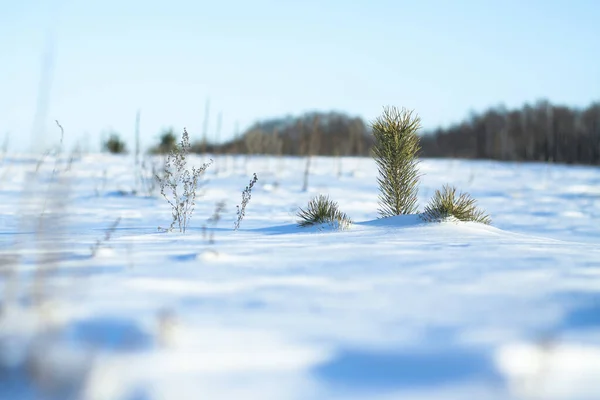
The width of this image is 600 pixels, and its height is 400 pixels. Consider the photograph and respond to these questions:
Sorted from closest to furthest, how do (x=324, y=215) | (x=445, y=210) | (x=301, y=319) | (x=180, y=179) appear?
1. (x=301, y=319)
2. (x=445, y=210)
3. (x=324, y=215)
4. (x=180, y=179)

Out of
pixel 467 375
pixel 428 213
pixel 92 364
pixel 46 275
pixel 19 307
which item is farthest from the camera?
pixel 428 213

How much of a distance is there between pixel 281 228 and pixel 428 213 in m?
0.93

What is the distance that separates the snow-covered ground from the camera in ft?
3.67

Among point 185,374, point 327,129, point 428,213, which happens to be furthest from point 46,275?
point 327,129

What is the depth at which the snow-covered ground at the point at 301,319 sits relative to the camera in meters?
1.12

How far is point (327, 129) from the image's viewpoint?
40.2m

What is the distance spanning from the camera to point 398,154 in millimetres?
3844

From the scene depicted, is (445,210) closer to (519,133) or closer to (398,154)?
(398,154)

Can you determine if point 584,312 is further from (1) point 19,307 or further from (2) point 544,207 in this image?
(2) point 544,207

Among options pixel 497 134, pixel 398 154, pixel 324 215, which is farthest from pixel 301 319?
pixel 497 134

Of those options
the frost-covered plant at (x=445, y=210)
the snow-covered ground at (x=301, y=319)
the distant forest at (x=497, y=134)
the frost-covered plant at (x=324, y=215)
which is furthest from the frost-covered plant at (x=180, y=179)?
the distant forest at (x=497, y=134)

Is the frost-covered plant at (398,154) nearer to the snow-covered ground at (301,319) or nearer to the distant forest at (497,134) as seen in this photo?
the snow-covered ground at (301,319)

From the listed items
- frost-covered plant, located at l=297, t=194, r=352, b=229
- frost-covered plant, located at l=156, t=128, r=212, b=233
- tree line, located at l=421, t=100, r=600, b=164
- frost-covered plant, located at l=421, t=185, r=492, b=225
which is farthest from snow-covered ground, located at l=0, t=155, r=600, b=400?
tree line, located at l=421, t=100, r=600, b=164

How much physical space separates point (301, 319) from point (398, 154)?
262 centimetres
